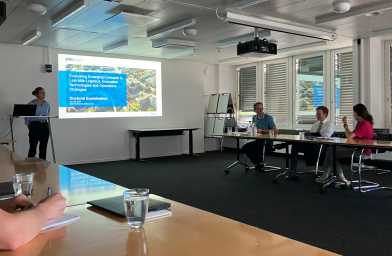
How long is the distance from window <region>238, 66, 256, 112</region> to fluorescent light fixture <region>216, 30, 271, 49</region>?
2.55 metres

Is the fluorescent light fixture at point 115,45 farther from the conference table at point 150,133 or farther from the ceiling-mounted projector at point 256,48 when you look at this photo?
the ceiling-mounted projector at point 256,48

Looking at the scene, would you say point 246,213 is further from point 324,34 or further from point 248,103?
point 248,103

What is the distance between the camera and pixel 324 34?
6227 mm

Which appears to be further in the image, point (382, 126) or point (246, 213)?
point (382, 126)

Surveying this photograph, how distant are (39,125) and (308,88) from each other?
19.1 feet

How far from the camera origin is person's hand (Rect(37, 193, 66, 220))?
1133mm

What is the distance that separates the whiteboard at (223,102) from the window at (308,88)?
5.76ft

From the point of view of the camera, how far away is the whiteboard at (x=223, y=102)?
31.9 feet

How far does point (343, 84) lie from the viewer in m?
8.02

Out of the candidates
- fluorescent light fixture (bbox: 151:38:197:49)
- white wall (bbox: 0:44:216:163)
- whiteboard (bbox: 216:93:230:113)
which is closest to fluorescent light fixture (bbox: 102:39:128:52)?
fluorescent light fixture (bbox: 151:38:197:49)

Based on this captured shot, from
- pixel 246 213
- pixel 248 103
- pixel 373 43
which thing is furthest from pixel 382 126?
pixel 246 213

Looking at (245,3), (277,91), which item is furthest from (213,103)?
(245,3)

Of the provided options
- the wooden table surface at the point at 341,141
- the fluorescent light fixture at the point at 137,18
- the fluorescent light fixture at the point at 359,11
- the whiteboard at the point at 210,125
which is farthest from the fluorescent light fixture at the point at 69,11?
the whiteboard at the point at 210,125

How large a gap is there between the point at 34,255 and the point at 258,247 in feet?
1.84
